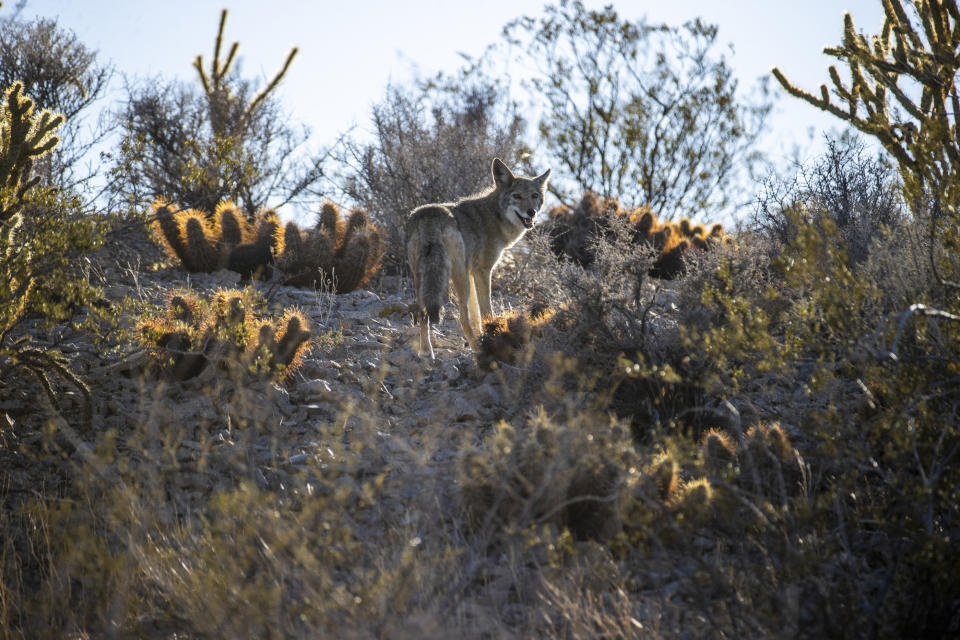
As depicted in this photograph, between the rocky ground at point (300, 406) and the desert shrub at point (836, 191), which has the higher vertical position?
the desert shrub at point (836, 191)

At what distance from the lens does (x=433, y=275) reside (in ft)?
21.7

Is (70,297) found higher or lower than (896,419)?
higher

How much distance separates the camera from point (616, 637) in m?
3.47

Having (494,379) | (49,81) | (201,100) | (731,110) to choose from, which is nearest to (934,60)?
(494,379)

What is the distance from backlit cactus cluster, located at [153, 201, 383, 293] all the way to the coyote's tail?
2.19 metres

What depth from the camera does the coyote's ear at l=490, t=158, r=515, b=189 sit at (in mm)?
8188

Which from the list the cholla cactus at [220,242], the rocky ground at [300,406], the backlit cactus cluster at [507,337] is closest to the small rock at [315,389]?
the rocky ground at [300,406]

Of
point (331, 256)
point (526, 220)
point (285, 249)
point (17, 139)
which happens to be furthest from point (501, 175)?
point (17, 139)

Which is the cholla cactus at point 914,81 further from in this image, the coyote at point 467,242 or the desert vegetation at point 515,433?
the coyote at point 467,242

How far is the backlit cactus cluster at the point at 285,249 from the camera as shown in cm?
892

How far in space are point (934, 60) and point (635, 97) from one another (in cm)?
950

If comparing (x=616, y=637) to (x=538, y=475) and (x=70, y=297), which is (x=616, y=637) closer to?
(x=538, y=475)

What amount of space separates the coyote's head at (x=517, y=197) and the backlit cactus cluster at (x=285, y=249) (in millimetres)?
1803

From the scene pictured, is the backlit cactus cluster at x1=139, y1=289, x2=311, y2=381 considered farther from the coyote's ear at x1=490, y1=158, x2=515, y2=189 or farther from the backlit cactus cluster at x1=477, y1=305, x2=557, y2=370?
the coyote's ear at x1=490, y1=158, x2=515, y2=189
